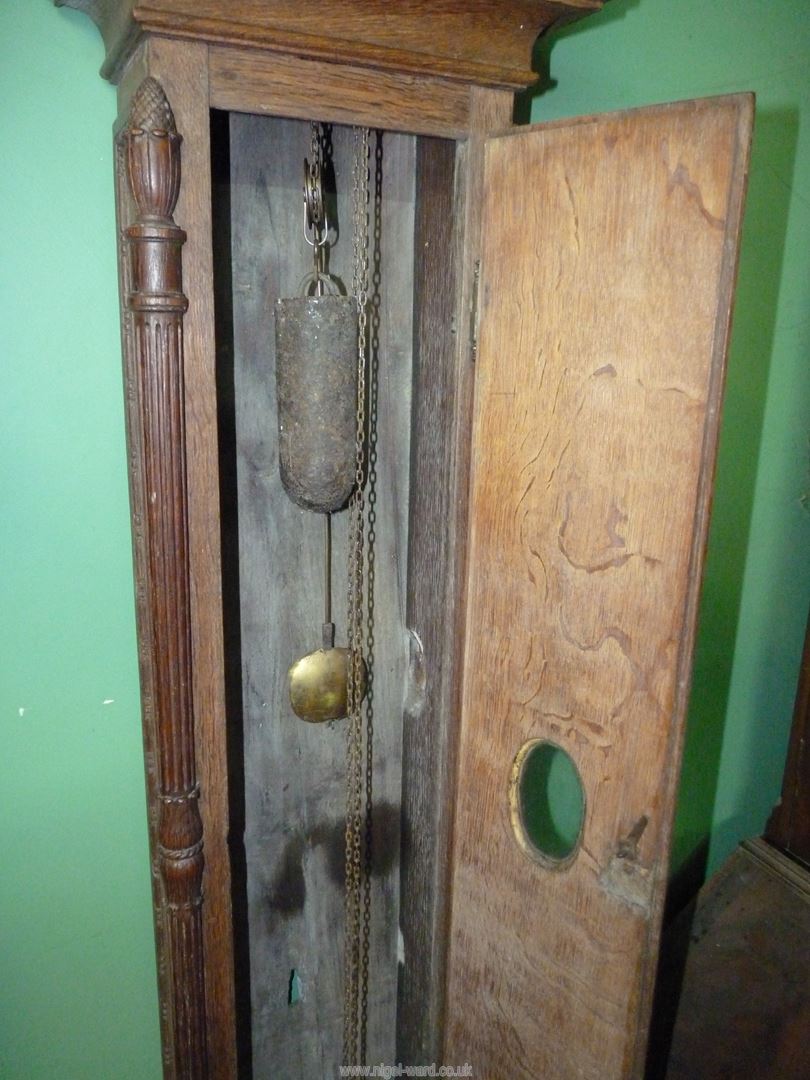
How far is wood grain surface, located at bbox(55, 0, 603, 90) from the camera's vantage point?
78 centimetres

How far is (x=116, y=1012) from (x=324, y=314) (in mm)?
1041

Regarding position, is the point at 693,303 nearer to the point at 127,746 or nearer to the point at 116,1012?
the point at 127,746

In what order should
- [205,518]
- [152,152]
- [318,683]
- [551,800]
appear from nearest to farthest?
[152,152] < [205,518] < [318,683] < [551,800]

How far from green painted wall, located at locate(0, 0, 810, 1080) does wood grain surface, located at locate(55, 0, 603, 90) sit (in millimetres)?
125

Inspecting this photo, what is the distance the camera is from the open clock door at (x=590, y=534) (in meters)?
0.79

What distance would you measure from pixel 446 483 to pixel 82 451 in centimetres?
47

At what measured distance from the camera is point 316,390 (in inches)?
39.8

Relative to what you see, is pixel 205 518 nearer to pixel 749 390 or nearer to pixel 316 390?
pixel 316 390

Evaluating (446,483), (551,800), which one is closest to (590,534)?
(446,483)

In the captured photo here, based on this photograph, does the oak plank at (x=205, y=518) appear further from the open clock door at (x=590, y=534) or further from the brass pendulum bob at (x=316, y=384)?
the open clock door at (x=590, y=534)

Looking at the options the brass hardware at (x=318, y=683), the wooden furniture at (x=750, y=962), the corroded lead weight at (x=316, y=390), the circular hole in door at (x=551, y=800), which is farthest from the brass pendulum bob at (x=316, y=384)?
the wooden furniture at (x=750, y=962)

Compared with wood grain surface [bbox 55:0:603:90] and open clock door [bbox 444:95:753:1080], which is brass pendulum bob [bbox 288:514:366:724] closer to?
open clock door [bbox 444:95:753:1080]

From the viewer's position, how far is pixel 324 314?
0.99m

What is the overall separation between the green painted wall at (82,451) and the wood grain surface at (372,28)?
0.41 feet
